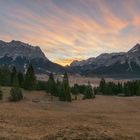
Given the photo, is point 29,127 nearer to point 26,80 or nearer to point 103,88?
point 26,80

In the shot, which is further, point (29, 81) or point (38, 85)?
point (38, 85)

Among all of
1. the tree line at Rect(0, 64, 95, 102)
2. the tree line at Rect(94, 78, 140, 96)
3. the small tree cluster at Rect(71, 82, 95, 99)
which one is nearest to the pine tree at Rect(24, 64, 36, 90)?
the tree line at Rect(0, 64, 95, 102)

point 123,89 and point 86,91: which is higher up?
point 123,89

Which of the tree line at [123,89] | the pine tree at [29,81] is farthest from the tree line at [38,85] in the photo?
the tree line at [123,89]

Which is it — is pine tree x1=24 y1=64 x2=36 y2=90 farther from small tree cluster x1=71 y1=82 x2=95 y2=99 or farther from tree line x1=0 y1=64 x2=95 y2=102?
small tree cluster x1=71 y1=82 x2=95 y2=99

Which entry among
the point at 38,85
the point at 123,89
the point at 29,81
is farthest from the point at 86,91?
the point at 123,89

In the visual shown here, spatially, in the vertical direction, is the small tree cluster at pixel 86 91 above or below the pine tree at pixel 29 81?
below

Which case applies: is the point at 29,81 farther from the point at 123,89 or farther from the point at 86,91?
the point at 123,89

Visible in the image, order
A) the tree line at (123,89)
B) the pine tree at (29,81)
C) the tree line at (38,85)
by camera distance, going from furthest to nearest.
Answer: the tree line at (123,89), the pine tree at (29,81), the tree line at (38,85)

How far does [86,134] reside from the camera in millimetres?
31938

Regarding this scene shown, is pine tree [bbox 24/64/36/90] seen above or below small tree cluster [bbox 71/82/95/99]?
above

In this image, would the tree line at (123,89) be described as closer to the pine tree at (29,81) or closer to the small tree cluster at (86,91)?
the small tree cluster at (86,91)

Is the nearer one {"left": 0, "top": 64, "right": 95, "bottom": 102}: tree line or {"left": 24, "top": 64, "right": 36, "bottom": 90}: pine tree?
{"left": 0, "top": 64, "right": 95, "bottom": 102}: tree line

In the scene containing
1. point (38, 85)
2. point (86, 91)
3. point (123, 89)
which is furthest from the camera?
point (123, 89)
